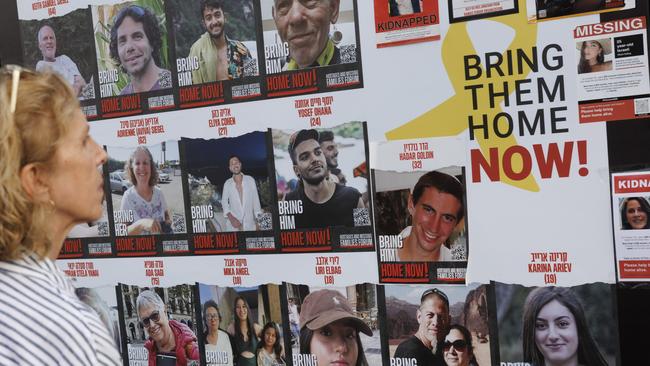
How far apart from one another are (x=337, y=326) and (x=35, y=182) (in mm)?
1915

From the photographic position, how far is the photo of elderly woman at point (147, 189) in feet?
12.2

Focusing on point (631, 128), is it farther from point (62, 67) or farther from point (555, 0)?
point (62, 67)

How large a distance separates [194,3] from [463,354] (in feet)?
5.96

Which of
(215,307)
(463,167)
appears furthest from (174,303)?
(463,167)

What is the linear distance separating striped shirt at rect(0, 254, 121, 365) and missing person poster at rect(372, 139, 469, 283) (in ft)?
5.48

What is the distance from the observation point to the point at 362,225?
10.7ft

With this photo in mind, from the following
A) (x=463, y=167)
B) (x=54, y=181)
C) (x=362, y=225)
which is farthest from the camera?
(x=362, y=225)

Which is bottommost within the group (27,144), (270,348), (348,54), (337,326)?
(270,348)

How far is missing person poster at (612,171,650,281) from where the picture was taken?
8.94 feet

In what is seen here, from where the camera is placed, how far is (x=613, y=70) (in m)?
2.77

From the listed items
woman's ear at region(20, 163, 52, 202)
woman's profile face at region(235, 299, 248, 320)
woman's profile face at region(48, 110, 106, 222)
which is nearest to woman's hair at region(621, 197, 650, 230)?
woman's profile face at region(235, 299, 248, 320)

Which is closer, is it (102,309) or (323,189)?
(323,189)

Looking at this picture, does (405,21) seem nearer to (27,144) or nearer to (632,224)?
(632,224)

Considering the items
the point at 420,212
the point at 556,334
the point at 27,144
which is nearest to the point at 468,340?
the point at 556,334
